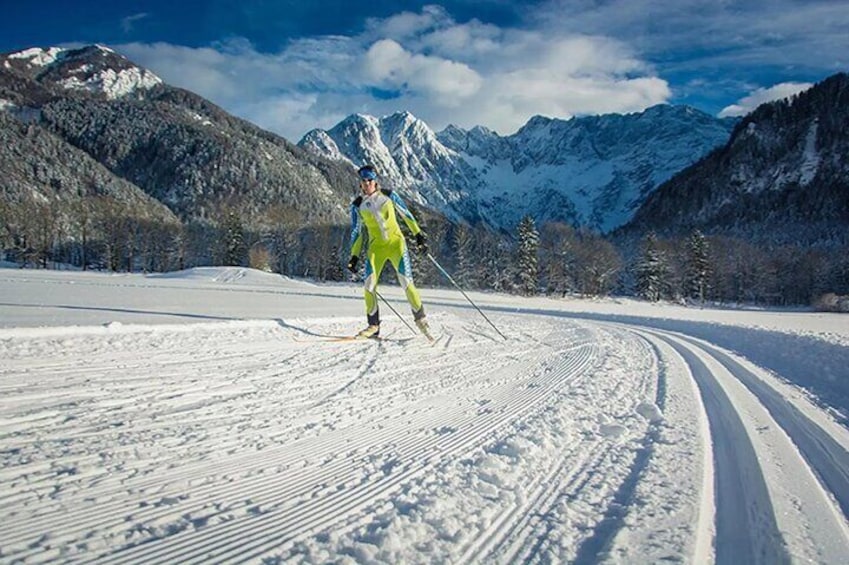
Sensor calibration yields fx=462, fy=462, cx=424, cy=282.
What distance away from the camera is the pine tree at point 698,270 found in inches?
2325

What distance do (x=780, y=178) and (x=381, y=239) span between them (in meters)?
216

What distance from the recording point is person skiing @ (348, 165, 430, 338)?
8.93 m

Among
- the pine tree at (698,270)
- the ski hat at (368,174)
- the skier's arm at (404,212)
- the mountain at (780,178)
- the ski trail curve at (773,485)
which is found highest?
the mountain at (780,178)

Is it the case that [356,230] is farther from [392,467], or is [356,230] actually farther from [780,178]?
[780,178]

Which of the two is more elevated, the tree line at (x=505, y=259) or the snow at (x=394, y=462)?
the tree line at (x=505, y=259)

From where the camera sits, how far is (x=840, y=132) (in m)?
168

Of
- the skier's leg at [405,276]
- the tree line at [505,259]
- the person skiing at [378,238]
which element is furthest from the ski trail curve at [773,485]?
the tree line at [505,259]

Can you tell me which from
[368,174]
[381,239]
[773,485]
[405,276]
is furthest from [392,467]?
[368,174]

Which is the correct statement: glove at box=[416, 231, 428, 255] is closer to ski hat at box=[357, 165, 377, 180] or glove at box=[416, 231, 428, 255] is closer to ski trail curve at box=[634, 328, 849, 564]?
ski hat at box=[357, 165, 377, 180]

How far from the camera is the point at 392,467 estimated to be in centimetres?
304

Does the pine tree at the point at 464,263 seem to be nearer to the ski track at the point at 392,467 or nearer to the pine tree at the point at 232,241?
the pine tree at the point at 232,241

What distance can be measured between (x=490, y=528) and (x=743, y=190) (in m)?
219

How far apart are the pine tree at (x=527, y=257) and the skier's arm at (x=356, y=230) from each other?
48.6 metres

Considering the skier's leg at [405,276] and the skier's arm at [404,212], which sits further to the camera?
the skier's arm at [404,212]
